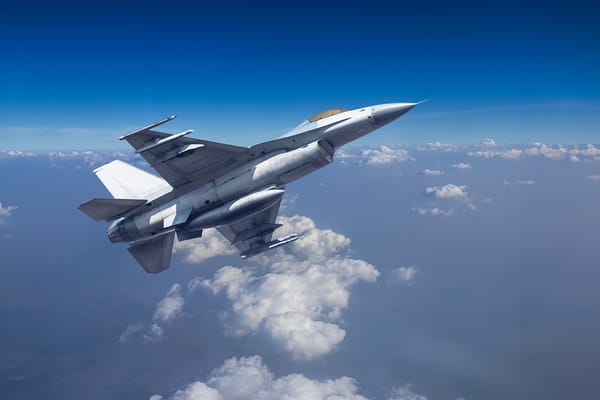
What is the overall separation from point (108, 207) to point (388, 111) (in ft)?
44.7

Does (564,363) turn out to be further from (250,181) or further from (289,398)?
(250,181)

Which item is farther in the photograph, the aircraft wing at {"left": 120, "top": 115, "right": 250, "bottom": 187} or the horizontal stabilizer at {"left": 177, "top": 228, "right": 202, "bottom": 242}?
the horizontal stabilizer at {"left": 177, "top": 228, "right": 202, "bottom": 242}

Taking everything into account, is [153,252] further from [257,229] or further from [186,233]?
[257,229]

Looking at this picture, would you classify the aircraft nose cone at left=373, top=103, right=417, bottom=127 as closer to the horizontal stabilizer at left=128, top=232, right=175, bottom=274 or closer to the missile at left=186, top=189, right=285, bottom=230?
the missile at left=186, top=189, right=285, bottom=230

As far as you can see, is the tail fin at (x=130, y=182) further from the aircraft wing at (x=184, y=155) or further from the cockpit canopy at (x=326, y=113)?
the cockpit canopy at (x=326, y=113)

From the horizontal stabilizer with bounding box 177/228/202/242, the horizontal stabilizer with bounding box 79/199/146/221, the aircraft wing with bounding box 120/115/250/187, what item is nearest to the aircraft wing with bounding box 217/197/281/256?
the horizontal stabilizer with bounding box 177/228/202/242

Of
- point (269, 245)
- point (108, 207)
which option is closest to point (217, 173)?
point (269, 245)

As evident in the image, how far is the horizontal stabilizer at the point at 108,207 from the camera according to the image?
14100 millimetres

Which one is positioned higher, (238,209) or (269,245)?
(238,209)

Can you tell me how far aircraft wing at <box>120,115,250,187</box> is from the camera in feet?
41.1

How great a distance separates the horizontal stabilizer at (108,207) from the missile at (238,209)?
3.02 meters

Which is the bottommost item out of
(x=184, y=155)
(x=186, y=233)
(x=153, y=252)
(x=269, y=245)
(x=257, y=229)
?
(x=269, y=245)

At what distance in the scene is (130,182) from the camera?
1702 cm

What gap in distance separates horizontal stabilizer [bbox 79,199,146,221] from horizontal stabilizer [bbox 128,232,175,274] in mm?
2486
